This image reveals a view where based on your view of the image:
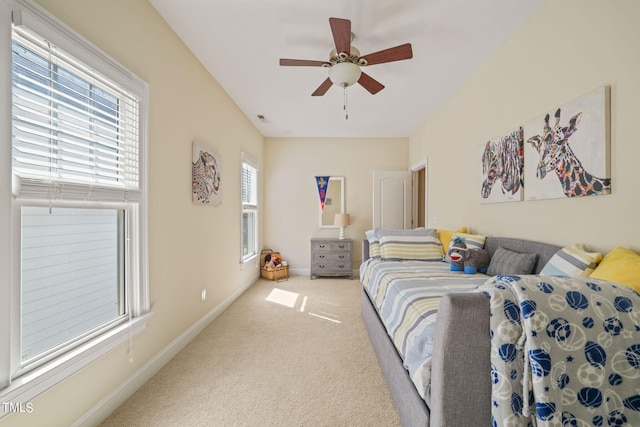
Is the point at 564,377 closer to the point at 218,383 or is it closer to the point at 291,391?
the point at 291,391

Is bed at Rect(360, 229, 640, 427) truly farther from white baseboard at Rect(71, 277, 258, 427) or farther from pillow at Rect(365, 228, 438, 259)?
pillow at Rect(365, 228, 438, 259)

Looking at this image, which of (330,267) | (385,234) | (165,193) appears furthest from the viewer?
(330,267)

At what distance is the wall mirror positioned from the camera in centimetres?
520

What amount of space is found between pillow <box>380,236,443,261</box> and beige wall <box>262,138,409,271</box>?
2.08 metres

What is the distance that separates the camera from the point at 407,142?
205 inches

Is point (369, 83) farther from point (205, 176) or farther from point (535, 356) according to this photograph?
point (535, 356)

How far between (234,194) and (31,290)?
2538 mm

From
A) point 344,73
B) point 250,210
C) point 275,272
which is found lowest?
point 275,272

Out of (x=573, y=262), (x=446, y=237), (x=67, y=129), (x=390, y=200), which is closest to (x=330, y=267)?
(x=390, y=200)

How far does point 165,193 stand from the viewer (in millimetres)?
2102

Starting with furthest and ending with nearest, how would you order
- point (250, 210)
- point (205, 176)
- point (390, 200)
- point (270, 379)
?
point (390, 200), point (250, 210), point (205, 176), point (270, 379)

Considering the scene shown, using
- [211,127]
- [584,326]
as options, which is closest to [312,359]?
[584,326]

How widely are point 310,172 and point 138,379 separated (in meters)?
4.02

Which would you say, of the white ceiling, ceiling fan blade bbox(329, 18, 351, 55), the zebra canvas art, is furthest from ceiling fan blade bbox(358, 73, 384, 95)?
the zebra canvas art
